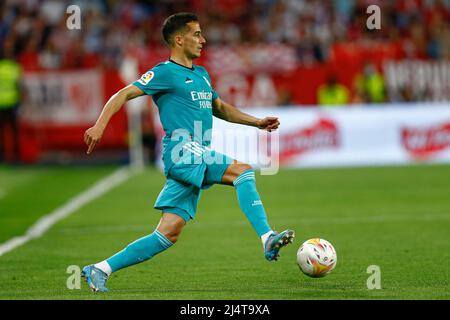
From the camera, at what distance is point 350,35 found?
2692cm

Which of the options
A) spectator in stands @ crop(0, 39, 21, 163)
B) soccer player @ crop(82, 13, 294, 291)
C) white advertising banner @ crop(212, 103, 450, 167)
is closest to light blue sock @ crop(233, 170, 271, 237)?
soccer player @ crop(82, 13, 294, 291)

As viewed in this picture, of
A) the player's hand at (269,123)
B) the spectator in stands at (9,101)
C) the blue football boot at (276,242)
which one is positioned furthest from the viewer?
the spectator in stands at (9,101)

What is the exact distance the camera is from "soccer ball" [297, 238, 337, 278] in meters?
7.90

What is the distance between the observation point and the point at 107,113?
7527 mm

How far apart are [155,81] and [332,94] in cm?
1594

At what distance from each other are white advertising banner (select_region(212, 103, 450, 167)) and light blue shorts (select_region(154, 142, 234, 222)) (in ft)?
42.2

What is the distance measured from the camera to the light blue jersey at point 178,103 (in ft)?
26.1

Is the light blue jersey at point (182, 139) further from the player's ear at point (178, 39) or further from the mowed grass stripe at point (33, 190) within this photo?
the mowed grass stripe at point (33, 190)

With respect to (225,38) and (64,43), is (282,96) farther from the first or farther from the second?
(64,43)

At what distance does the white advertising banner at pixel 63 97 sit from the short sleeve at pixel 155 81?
15915 millimetres

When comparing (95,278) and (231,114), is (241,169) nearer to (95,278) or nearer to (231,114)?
(231,114)

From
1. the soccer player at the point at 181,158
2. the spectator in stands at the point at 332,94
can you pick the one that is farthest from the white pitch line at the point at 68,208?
the spectator in stands at the point at 332,94

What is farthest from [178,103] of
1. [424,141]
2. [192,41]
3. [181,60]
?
[424,141]
